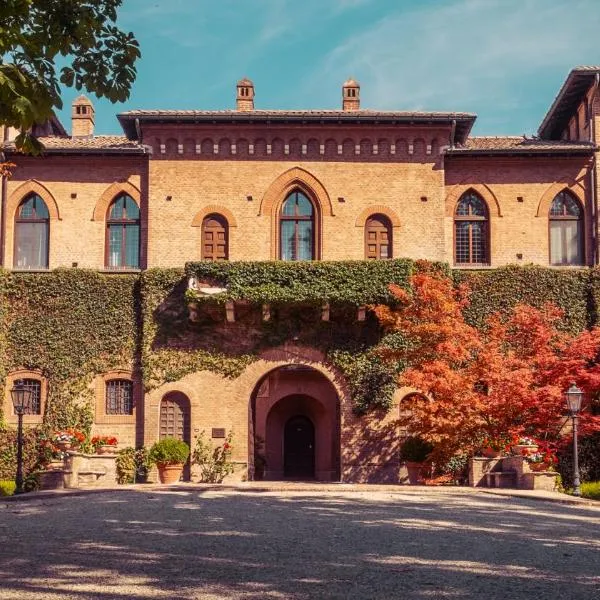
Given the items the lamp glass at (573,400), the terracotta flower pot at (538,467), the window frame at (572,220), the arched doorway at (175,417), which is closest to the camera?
the lamp glass at (573,400)

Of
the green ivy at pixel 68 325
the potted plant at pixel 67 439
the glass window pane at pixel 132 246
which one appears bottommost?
the potted plant at pixel 67 439

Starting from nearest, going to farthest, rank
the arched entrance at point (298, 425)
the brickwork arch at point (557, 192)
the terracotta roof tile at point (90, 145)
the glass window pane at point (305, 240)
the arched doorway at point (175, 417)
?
the arched doorway at point (175, 417) → the glass window pane at point (305, 240) → the terracotta roof tile at point (90, 145) → the brickwork arch at point (557, 192) → the arched entrance at point (298, 425)

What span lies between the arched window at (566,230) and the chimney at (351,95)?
7.62 meters

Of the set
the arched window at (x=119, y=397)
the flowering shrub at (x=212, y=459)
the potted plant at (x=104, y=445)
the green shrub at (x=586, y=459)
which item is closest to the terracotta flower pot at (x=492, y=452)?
the green shrub at (x=586, y=459)

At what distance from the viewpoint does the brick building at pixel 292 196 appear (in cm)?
2889

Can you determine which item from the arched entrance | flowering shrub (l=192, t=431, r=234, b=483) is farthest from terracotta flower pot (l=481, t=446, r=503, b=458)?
the arched entrance

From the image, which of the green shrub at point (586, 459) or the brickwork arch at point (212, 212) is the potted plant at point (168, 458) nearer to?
the brickwork arch at point (212, 212)

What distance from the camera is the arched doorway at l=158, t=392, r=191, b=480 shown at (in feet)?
91.4

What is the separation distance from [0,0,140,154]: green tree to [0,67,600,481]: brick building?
18.2 metres

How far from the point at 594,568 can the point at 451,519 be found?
4.99 meters

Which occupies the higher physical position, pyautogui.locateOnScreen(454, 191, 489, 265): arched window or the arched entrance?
pyautogui.locateOnScreen(454, 191, 489, 265): arched window

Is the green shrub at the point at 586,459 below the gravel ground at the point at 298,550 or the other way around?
the other way around

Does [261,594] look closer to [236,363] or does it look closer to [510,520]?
[510,520]

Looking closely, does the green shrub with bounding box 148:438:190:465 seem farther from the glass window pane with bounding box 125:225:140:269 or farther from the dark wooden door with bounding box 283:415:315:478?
the dark wooden door with bounding box 283:415:315:478
